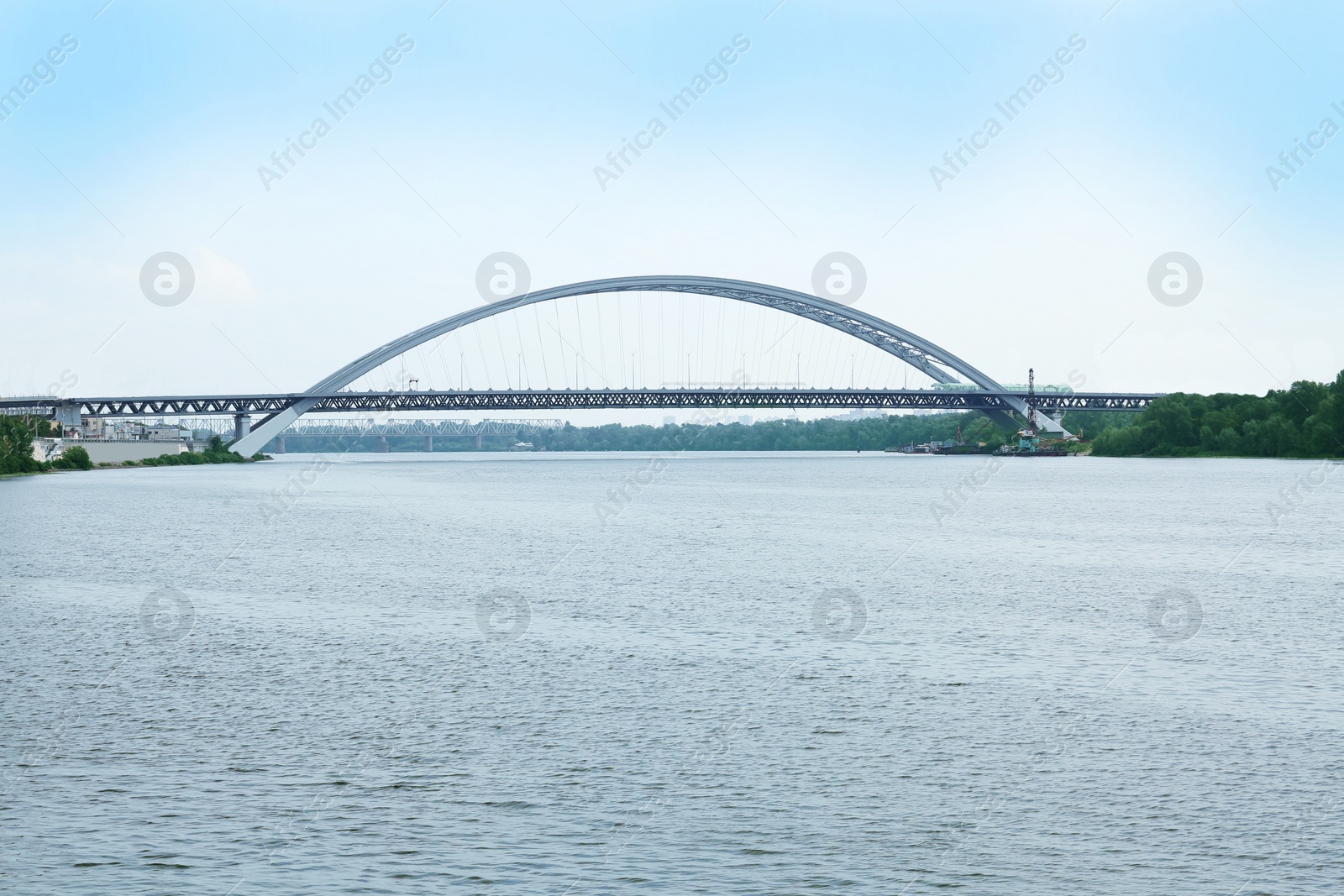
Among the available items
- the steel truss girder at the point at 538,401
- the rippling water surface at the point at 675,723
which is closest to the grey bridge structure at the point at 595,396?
the steel truss girder at the point at 538,401

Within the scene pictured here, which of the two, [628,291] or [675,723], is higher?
[628,291]

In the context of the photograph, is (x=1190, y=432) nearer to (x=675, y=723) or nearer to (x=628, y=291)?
(x=628, y=291)

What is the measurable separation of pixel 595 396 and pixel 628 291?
11.0 meters

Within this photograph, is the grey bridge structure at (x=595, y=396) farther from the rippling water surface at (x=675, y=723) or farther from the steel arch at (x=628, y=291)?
Answer: the rippling water surface at (x=675, y=723)

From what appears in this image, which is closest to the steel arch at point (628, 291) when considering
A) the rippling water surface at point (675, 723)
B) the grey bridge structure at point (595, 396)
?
the grey bridge structure at point (595, 396)

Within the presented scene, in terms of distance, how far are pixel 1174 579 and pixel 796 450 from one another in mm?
165050

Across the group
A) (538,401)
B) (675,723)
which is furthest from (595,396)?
(675,723)

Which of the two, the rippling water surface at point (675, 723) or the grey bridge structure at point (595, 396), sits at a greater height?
the grey bridge structure at point (595, 396)

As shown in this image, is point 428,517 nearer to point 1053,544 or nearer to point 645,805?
point 1053,544

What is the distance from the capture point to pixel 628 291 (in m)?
109

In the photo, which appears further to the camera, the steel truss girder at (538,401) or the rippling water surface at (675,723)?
the steel truss girder at (538,401)

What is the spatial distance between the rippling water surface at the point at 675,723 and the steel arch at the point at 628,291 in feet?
265

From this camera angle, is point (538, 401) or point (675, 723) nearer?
point (675, 723)

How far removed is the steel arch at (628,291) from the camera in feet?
353
